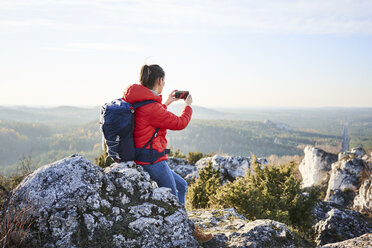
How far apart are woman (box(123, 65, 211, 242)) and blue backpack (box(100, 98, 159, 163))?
0.20 ft

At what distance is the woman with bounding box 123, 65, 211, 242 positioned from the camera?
373 centimetres

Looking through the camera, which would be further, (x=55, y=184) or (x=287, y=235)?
(x=287, y=235)

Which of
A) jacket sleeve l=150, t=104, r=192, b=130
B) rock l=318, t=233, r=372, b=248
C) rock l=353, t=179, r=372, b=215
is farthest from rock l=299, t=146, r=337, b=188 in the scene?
jacket sleeve l=150, t=104, r=192, b=130

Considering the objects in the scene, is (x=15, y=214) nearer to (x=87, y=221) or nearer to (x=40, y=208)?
(x=40, y=208)

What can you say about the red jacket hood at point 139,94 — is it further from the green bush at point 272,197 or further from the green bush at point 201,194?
the green bush at point 201,194

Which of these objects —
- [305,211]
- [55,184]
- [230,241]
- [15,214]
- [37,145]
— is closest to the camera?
[15,214]

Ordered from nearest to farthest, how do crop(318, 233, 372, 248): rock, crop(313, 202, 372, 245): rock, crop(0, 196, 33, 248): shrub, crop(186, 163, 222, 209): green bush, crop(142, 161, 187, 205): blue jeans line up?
crop(0, 196, 33, 248): shrub → crop(142, 161, 187, 205): blue jeans → crop(318, 233, 372, 248): rock → crop(313, 202, 372, 245): rock → crop(186, 163, 222, 209): green bush

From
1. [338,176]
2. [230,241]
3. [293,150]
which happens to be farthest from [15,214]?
[293,150]

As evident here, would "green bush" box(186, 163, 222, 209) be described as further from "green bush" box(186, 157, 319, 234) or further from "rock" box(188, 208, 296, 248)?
"rock" box(188, 208, 296, 248)

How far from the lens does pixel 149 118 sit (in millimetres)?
3764

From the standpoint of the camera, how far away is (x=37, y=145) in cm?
14088

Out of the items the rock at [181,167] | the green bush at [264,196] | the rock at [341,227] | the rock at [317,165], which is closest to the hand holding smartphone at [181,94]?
the green bush at [264,196]

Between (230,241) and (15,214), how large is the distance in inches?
136

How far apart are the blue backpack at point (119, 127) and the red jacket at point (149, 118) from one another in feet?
0.24
